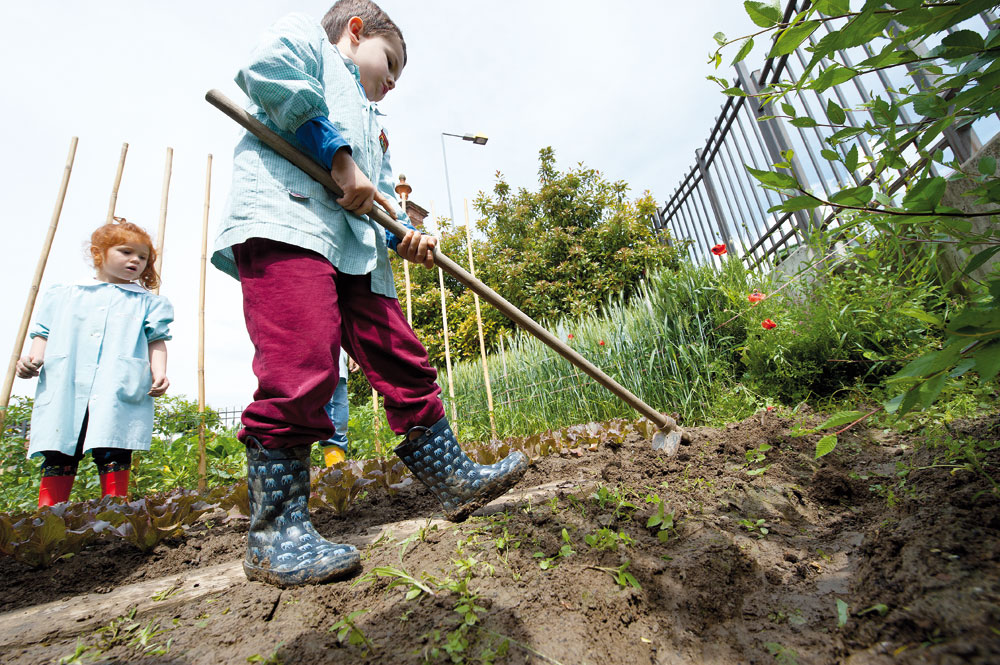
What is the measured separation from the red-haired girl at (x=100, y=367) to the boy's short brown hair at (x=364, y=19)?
6.44 feet

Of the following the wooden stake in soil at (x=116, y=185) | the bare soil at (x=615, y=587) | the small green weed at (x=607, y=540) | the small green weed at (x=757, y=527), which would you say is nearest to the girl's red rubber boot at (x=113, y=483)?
the bare soil at (x=615, y=587)

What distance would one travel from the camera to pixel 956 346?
771 mm

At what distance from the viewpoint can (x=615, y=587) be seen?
1.18 m

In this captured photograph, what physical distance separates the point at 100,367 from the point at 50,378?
258mm

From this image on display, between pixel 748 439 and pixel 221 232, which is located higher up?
pixel 221 232

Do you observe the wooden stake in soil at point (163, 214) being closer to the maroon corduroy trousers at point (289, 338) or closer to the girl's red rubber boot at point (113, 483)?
the girl's red rubber boot at point (113, 483)

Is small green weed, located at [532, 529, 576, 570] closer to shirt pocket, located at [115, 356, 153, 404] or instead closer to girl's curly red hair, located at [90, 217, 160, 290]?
shirt pocket, located at [115, 356, 153, 404]

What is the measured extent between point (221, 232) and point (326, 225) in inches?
12.9

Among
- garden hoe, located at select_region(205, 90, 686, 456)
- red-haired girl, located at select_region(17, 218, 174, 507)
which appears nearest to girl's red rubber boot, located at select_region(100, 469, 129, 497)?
red-haired girl, located at select_region(17, 218, 174, 507)

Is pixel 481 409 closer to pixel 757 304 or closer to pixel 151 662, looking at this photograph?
pixel 757 304

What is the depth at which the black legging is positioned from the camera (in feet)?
8.73

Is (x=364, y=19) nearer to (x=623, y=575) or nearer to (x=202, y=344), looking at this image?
(x=623, y=575)

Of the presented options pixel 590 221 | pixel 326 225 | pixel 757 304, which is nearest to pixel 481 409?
pixel 757 304

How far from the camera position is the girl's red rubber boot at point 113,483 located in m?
2.70
